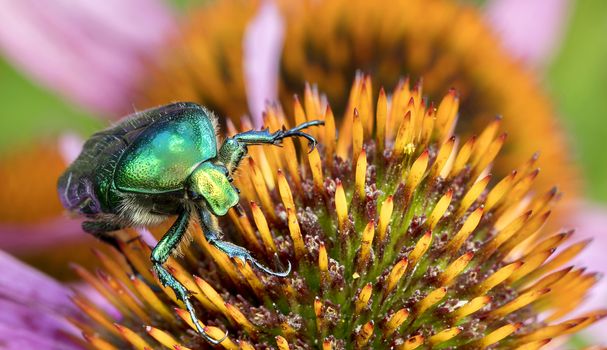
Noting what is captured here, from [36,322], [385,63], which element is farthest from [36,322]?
[385,63]

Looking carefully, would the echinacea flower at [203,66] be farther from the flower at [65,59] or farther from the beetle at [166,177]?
the beetle at [166,177]

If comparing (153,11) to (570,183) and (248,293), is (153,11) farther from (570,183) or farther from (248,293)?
(248,293)

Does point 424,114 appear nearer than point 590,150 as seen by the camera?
Yes

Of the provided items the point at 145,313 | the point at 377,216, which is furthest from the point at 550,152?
the point at 145,313

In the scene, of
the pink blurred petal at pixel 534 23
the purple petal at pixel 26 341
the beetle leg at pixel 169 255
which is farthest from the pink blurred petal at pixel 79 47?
the beetle leg at pixel 169 255

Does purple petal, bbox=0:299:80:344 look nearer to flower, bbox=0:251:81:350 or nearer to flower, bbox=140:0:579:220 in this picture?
flower, bbox=0:251:81:350

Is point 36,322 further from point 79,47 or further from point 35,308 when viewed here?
point 79,47
